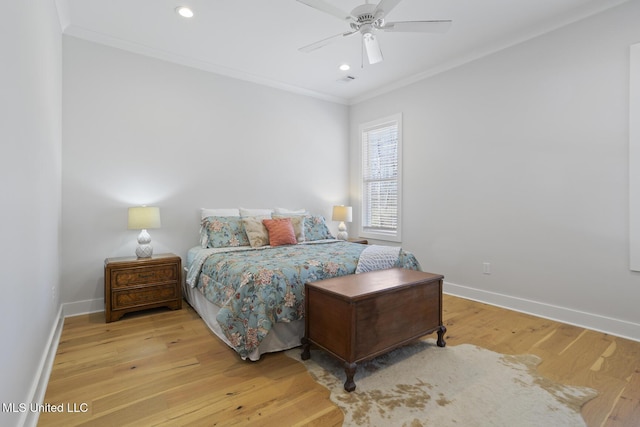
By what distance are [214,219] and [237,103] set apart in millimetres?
1630

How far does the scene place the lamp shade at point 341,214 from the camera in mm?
4805

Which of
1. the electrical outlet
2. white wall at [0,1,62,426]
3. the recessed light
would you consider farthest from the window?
white wall at [0,1,62,426]

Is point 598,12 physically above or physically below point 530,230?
above

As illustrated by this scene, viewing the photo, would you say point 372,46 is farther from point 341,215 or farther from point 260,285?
point 341,215

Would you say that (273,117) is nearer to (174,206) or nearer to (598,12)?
(174,206)

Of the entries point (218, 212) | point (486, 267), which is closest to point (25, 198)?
point (218, 212)

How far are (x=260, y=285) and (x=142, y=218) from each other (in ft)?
5.77

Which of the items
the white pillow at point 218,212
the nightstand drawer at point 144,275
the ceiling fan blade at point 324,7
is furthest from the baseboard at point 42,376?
the ceiling fan blade at point 324,7

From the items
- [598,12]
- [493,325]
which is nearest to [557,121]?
[598,12]

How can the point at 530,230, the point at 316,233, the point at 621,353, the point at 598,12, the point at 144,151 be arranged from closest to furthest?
the point at 621,353 < the point at 598,12 < the point at 530,230 < the point at 144,151 < the point at 316,233

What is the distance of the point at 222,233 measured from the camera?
3553 millimetres

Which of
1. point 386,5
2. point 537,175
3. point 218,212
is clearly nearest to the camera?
point 386,5

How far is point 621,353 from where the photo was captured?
7.70 ft

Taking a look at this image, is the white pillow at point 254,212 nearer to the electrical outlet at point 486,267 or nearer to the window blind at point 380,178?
the window blind at point 380,178
